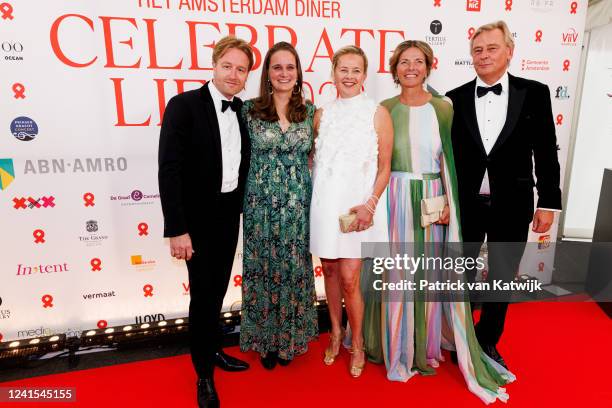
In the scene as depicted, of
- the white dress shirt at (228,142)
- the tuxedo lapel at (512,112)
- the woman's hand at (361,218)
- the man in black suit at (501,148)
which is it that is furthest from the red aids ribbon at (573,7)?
the white dress shirt at (228,142)

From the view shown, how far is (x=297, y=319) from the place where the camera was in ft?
8.45

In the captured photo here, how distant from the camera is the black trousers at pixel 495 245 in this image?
2.44 metres

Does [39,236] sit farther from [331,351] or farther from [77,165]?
[331,351]

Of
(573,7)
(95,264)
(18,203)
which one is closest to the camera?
(18,203)

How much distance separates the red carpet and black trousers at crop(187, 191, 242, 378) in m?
0.41

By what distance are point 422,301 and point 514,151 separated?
3.33 ft

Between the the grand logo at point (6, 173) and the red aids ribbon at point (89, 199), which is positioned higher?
the the grand logo at point (6, 173)

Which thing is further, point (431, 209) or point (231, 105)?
point (431, 209)

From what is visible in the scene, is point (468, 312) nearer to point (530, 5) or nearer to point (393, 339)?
point (393, 339)

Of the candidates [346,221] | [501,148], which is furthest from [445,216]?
[346,221]

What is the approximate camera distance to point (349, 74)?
2.26m

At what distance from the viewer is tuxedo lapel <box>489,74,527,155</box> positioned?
2326mm

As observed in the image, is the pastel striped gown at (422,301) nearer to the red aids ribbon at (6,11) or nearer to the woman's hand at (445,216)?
the woman's hand at (445,216)

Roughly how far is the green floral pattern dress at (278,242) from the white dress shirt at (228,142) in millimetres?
96
